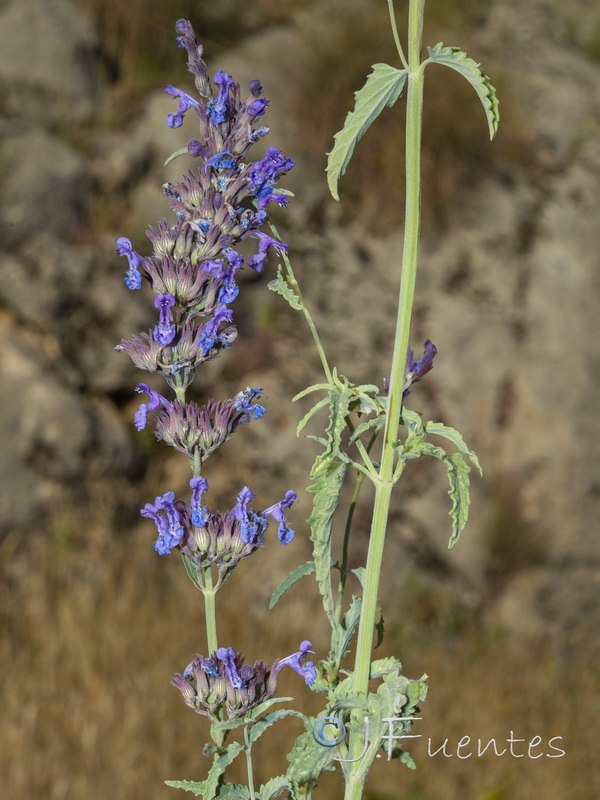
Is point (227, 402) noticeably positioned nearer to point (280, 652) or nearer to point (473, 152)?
point (280, 652)

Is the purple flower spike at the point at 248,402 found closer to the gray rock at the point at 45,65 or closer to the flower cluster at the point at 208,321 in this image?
the flower cluster at the point at 208,321

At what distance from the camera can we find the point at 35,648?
8.55 feet

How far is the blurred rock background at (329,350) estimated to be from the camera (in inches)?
112

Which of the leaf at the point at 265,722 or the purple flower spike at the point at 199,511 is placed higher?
the purple flower spike at the point at 199,511

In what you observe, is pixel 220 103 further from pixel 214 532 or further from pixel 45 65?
pixel 45 65

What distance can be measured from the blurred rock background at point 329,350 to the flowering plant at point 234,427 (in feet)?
6.05

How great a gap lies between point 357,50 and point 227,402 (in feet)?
12.0

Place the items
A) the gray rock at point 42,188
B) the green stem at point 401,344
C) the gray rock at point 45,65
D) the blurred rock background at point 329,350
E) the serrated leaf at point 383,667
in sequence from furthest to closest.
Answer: the gray rock at point 45,65 < the gray rock at point 42,188 < the blurred rock background at point 329,350 < the serrated leaf at point 383,667 < the green stem at point 401,344

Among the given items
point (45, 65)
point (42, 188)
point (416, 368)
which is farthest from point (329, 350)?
point (416, 368)

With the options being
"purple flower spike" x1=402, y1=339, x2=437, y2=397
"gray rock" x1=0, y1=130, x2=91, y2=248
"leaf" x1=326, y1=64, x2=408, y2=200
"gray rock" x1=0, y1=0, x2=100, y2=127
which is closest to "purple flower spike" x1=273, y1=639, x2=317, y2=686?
"purple flower spike" x1=402, y1=339, x2=437, y2=397

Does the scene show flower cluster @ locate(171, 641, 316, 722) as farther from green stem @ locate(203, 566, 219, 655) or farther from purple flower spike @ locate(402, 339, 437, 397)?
purple flower spike @ locate(402, 339, 437, 397)

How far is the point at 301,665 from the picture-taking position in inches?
28.7

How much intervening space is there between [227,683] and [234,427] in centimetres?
20

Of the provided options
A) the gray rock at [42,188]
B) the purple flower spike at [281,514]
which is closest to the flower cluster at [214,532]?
the purple flower spike at [281,514]
